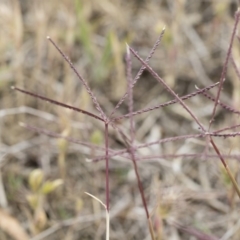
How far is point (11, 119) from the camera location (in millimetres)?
1524

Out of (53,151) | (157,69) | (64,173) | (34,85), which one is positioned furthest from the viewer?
(157,69)

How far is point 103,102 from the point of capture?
5.44ft

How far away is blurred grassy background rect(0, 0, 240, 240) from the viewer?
4.43 feet

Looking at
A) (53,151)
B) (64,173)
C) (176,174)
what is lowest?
(176,174)

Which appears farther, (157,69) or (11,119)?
(157,69)

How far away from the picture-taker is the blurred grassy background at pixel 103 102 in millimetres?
1352

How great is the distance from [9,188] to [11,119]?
9.1 inches

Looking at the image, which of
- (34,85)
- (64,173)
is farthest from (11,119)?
(64,173)

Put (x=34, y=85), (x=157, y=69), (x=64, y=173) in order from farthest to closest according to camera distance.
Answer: (x=157, y=69) → (x=34, y=85) → (x=64, y=173)

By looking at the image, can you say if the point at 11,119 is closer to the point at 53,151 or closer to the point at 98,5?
the point at 53,151

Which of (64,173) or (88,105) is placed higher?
(88,105)

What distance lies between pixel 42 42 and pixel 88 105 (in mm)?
275

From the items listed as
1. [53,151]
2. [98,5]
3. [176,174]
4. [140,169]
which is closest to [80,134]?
[53,151]

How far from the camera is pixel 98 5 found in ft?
5.93
